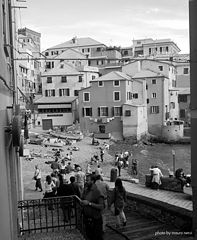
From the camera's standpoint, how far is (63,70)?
59594 millimetres

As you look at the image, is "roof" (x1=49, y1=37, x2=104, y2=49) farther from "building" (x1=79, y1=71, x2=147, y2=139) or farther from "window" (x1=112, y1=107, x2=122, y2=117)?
"window" (x1=112, y1=107, x2=122, y2=117)

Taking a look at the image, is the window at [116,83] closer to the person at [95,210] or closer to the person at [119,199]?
the person at [119,199]

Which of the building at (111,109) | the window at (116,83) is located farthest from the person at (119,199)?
the window at (116,83)

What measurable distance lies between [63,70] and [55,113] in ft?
28.5

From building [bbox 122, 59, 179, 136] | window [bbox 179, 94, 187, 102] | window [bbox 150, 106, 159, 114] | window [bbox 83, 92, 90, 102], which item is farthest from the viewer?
window [bbox 179, 94, 187, 102]

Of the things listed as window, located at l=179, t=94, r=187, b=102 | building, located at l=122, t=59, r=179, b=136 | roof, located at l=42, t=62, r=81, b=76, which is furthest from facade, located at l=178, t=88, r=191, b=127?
roof, located at l=42, t=62, r=81, b=76

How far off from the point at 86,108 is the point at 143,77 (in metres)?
10.3

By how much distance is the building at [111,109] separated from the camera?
50812mm

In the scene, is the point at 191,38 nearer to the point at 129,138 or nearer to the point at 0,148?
the point at 0,148

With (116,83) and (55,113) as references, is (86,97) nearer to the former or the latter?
(116,83)

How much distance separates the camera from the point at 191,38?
4.64 m

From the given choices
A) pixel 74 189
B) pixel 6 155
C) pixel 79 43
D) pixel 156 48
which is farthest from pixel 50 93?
pixel 6 155

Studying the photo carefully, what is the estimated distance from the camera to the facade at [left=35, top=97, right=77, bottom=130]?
178 ft

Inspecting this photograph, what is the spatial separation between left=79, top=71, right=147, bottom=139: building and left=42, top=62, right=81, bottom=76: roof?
24.4 ft
